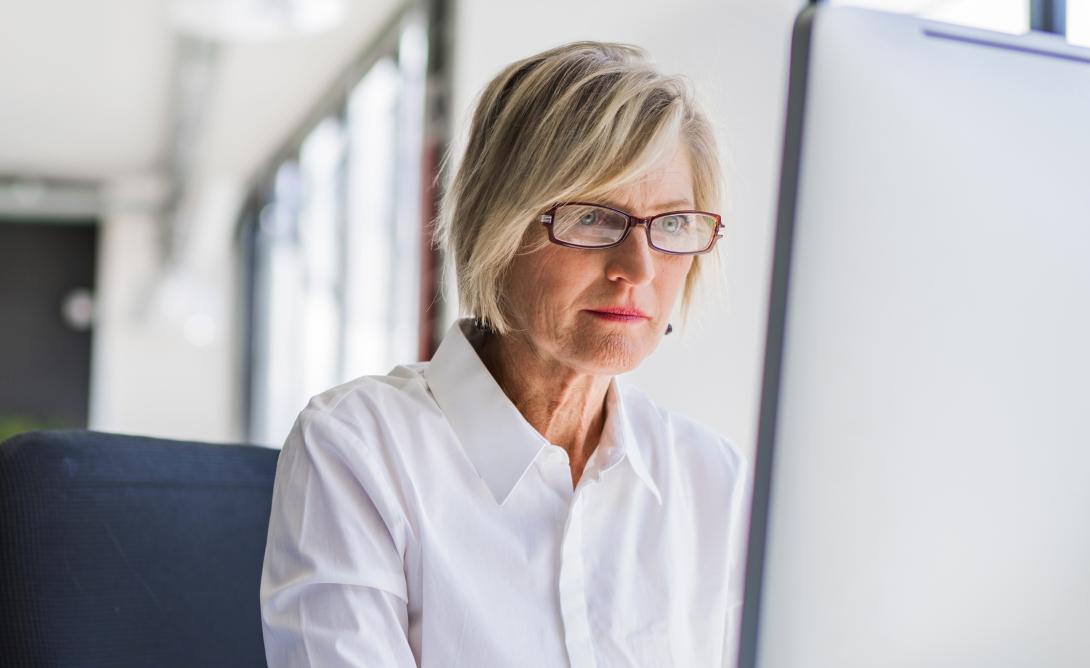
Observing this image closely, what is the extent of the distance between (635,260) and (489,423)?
9.3 inches

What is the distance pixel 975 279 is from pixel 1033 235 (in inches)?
2.2

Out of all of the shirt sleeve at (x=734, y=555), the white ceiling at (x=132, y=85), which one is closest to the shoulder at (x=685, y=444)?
the shirt sleeve at (x=734, y=555)

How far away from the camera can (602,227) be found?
96cm

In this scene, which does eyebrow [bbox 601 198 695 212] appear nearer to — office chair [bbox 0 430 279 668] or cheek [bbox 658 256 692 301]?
cheek [bbox 658 256 692 301]

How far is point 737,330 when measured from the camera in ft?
7.20

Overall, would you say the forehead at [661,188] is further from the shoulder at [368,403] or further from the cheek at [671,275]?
the shoulder at [368,403]

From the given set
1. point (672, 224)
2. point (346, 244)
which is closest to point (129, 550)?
point (672, 224)

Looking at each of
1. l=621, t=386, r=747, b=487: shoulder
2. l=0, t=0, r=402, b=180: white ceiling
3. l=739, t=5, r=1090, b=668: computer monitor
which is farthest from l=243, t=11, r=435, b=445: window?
l=739, t=5, r=1090, b=668: computer monitor

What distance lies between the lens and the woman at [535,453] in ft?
3.12

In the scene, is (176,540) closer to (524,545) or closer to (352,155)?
(524,545)

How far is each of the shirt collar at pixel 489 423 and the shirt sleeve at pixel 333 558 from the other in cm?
10

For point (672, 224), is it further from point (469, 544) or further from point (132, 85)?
point (132, 85)

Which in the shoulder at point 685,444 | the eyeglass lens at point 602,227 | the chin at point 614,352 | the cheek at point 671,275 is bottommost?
the shoulder at point 685,444

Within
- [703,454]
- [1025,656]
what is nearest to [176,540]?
[703,454]
